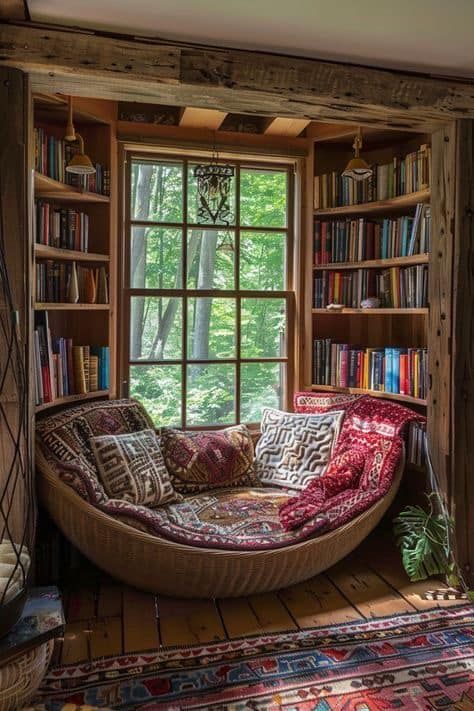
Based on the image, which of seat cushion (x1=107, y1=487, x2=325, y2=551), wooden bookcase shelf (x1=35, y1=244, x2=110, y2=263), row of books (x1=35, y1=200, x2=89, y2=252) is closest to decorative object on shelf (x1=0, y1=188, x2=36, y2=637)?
seat cushion (x1=107, y1=487, x2=325, y2=551)

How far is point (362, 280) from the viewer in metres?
4.04

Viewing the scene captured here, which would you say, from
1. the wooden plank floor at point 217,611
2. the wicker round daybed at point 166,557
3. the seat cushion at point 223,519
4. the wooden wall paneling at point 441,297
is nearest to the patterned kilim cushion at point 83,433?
the wicker round daybed at point 166,557

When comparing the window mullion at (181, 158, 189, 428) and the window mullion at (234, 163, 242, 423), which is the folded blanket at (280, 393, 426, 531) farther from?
the window mullion at (181, 158, 189, 428)

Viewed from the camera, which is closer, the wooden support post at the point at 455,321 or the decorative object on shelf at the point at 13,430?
the decorative object on shelf at the point at 13,430

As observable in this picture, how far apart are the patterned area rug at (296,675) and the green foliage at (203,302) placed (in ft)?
5.72

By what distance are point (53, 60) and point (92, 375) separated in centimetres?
175

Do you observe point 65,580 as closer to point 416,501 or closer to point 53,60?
point 416,501

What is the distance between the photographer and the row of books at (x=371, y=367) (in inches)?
144

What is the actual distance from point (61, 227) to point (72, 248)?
0.13 meters

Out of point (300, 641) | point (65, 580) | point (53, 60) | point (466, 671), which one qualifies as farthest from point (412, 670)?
point (53, 60)

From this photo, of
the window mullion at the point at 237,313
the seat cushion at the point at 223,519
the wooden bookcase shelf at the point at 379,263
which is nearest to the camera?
the seat cushion at the point at 223,519

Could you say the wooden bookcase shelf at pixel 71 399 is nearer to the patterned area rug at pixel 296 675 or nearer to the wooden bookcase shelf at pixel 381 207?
the patterned area rug at pixel 296 675

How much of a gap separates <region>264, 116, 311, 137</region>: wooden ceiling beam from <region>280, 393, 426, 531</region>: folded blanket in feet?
5.78

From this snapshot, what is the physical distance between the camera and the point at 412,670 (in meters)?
2.38
